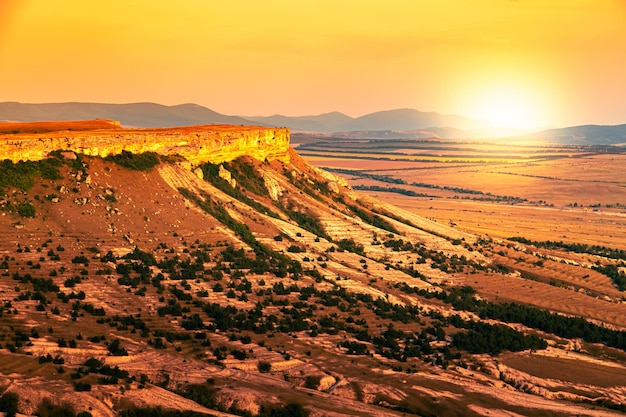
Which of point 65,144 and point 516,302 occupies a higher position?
point 65,144

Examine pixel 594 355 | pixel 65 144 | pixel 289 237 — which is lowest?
pixel 594 355

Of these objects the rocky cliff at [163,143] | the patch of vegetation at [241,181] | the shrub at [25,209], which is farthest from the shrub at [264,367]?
the patch of vegetation at [241,181]

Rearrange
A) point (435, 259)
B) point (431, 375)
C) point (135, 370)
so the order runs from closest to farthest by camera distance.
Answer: point (135, 370)
point (431, 375)
point (435, 259)

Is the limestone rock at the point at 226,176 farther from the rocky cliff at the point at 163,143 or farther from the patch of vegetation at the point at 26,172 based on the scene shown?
the patch of vegetation at the point at 26,172

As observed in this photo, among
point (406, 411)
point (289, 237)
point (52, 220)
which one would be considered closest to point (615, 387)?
point (406, 411)

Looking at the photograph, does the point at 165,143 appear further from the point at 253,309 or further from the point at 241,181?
the point at 253,309

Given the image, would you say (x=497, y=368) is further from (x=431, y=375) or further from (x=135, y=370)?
(x=135, y=370)

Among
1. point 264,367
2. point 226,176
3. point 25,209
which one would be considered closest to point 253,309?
point 264,367
